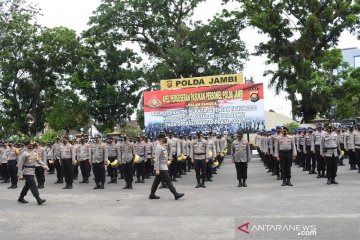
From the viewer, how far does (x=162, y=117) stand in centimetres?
2755

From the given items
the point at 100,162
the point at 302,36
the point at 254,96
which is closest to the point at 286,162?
the point at 100,162

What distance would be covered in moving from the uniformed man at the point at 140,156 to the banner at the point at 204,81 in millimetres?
11106

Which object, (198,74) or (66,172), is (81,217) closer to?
(66,172)

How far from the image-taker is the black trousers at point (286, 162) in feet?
44.2

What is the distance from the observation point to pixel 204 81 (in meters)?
27.8

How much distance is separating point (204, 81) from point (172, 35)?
14.5 m

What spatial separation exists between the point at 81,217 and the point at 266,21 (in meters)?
27.5

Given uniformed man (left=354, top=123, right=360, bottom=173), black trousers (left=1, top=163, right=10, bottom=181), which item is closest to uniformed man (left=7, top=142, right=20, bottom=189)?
black trousers (left=1, top=163, right=10, bottom=181)

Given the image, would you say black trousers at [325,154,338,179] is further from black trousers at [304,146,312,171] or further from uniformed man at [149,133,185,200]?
uniformed man at [149,133,185,200]

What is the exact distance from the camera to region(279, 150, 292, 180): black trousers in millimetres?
13477

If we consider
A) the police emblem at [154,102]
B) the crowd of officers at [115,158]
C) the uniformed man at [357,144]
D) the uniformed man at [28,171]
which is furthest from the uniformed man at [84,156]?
the police emblem at [154,102]

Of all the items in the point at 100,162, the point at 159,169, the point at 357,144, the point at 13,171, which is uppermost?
the point at 357,144

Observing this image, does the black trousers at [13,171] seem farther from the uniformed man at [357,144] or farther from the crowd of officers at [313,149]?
the uniformed man at [357,144]

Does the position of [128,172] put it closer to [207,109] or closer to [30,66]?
[207,109]
